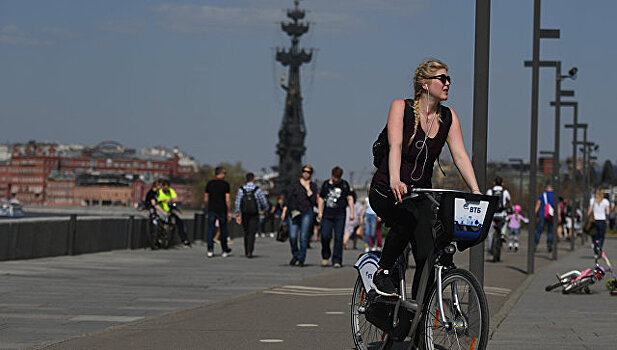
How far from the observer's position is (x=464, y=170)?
6.98m

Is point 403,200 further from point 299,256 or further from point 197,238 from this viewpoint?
point 197,238

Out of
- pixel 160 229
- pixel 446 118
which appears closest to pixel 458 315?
pixel 446 118

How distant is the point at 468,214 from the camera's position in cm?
652

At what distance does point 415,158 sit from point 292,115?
13678 cm

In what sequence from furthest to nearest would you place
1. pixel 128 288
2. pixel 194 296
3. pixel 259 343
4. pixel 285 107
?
1. pixel 285 107
2. pixel 128 288
3. pixel 194 296
4. pixel 259 343

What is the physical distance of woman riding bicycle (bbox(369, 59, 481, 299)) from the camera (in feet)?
22.5

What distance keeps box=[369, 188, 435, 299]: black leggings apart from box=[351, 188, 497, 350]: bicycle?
5cm

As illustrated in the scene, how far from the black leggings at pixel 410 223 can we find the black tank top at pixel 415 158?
100mm

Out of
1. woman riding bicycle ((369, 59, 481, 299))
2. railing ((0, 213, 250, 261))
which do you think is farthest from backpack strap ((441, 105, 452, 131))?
railing ((0, 213, 250, 261))

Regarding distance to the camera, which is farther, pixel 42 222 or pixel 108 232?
pixel 108 232

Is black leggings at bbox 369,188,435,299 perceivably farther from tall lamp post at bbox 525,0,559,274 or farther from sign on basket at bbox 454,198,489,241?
tall lamp post at bbox 525,0,559,274

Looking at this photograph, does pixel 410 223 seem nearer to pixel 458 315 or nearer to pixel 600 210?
pixel 458 315

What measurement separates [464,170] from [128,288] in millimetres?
8083

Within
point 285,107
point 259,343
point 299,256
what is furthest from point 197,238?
point 285,107
